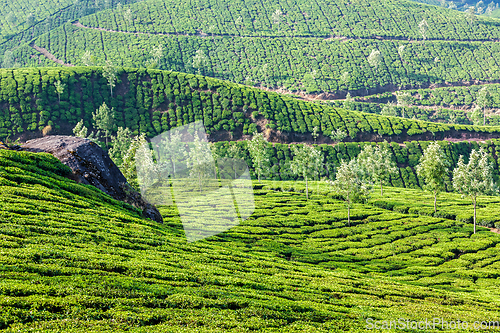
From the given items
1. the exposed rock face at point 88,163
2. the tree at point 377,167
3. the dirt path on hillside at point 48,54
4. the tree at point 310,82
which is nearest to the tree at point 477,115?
the tree at point 310,82

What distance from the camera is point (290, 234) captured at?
173ft

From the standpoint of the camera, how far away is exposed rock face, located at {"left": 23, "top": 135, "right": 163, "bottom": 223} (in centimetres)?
3675

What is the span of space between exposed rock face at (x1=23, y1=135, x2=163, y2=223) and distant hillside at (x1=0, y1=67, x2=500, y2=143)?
6757 centimetres

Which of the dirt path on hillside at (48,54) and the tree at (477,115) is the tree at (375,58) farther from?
the dirt path on hillside at (48,54)

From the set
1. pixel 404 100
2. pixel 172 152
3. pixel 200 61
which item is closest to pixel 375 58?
pixel 404 100

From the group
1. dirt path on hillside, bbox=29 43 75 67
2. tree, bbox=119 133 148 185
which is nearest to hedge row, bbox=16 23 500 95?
dirt path on hillside, bbox=29 43 75 67

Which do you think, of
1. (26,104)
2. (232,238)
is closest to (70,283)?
(232,238)

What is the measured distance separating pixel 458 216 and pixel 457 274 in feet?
86.5

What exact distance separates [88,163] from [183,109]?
266ft

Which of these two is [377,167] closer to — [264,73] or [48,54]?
[264,73]

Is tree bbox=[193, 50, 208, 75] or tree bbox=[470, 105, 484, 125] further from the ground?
tree bbox=[193, 50, 208, 75]

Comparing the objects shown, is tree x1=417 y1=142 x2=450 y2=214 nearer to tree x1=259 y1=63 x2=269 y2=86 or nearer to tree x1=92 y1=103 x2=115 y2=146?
tree x1=92 y1=103 x2=115 y2=146

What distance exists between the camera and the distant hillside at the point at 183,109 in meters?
102

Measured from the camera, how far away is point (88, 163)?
1487 inches
